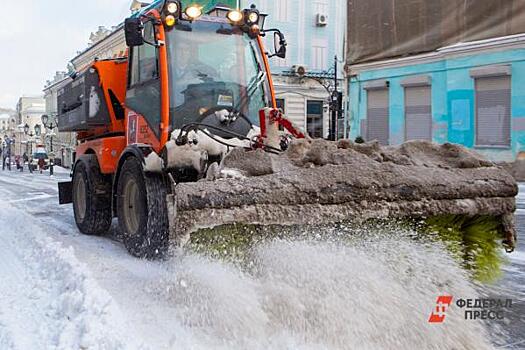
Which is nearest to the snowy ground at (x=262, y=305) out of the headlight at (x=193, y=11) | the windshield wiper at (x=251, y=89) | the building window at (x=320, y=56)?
the windshield wiper at (x=251, y=89)

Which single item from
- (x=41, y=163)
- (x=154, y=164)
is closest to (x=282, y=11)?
(x=41, y=163)

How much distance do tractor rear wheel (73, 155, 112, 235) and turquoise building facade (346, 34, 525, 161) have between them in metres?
13.4

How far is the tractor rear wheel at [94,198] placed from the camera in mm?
7145

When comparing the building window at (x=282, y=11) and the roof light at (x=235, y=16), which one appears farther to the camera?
the building window at (x=282, y=11)

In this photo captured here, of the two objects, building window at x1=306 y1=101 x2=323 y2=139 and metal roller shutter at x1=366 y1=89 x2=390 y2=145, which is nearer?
metal roller shutter at x1=366 y1=89 x2=390 y2=145

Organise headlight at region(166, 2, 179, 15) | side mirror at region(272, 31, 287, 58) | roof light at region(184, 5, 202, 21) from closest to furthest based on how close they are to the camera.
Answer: headlight at region(166, 2, 179, 15), roof light at region(184, 5, 202, 21), side mirror at region(272, 31, 287, 58)

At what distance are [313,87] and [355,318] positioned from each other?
2832 centimetres

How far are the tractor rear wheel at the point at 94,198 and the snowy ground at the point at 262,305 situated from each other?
2362 millimetres

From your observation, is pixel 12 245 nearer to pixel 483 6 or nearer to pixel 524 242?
pixel 524 242

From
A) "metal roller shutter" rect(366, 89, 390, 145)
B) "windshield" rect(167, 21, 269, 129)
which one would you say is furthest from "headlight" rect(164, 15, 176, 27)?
"metal roller shutter" rect(366, 89, 390, 145)

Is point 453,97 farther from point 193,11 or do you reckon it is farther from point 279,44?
point 193,11

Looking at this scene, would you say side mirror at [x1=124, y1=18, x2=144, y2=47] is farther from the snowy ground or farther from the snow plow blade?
the snowy ground

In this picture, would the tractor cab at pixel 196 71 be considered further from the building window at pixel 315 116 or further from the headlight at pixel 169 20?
the building window at pixel 315 116

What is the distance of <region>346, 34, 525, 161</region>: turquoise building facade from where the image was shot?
17.0 metres
